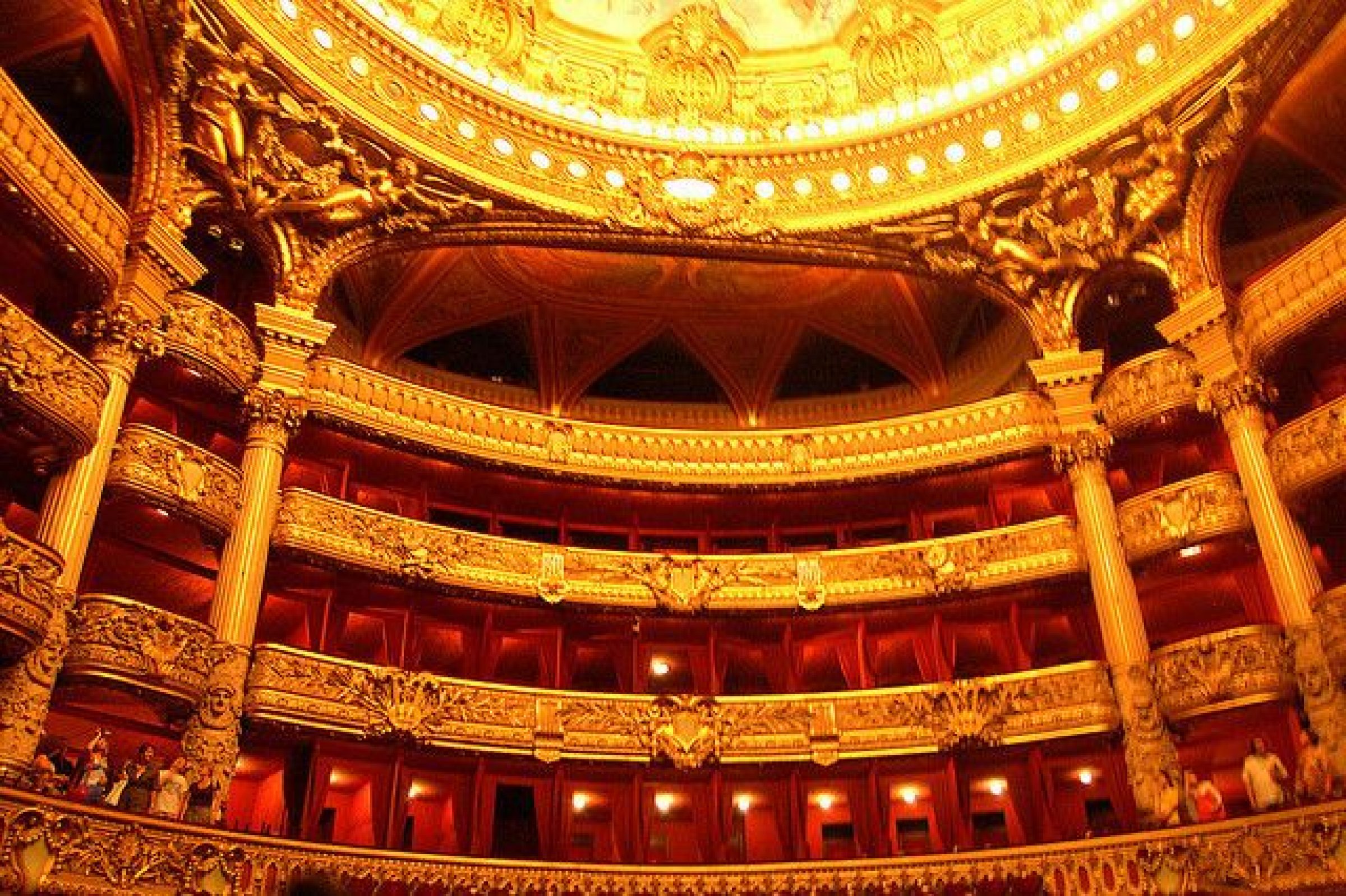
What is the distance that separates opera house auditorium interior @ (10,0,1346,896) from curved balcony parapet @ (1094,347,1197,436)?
0.14 metres

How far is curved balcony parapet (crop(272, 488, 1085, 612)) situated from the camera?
56.5 feet

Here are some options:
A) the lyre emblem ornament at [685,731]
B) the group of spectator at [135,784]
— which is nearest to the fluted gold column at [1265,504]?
the lyre emblem ornament at [685,731]

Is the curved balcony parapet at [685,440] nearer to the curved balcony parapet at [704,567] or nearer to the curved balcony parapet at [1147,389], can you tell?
the curved balcony parapet at [1147,389]

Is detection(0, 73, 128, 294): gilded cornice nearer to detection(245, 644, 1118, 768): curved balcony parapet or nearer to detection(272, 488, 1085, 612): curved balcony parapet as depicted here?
detection(272, 488, 1085, 612): curved balcony parapet

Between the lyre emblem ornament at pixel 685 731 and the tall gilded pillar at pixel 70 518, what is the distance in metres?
8.54

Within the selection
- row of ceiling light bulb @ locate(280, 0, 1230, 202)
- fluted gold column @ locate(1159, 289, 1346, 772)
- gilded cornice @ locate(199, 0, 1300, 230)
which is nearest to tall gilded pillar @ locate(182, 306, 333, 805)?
gilded cornice @ locate(199, 0, 1300, 230)

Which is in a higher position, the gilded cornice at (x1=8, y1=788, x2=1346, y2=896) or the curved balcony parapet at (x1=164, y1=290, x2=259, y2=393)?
the curved balcony parapet at (x1=164, y1=290, x2=259, y2=393)

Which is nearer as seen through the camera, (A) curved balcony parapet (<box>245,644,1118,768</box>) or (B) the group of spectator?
(B) the group of spectator

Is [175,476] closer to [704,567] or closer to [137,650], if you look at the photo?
[137,650]

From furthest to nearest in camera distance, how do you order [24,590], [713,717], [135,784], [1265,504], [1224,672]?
1. [713,717]
2. [1265,504]
3. [1224,672]
4. [135,784]
5. [24,590]

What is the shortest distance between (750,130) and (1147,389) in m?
8.51

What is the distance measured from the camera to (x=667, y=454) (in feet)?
66.6

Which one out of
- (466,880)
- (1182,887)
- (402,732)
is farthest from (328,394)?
(1182,887)

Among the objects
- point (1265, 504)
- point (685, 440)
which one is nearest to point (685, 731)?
point (685, 440)
